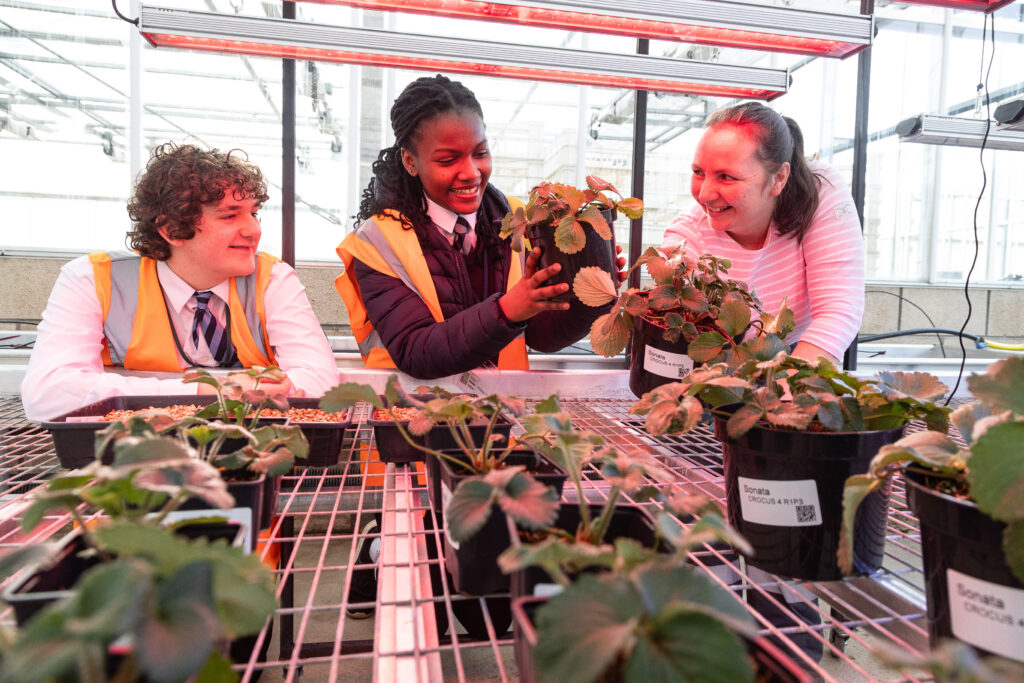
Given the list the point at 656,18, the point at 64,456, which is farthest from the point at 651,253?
the point at 64,456

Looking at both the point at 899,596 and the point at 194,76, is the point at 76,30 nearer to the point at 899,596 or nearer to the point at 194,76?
the point at 194,76

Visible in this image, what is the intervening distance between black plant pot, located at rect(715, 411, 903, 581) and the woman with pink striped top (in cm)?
84

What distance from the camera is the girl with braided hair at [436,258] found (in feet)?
5.29

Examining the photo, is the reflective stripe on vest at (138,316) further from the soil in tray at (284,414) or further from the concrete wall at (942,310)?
the concrete wall at (942,310)

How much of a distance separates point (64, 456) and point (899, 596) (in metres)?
0.98

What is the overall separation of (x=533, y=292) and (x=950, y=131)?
1.70 m

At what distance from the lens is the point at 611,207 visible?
108cm

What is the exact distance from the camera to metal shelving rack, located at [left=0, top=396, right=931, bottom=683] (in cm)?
48

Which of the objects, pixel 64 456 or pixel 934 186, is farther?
pixel 934 186

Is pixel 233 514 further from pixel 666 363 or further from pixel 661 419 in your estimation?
pixel 666 363

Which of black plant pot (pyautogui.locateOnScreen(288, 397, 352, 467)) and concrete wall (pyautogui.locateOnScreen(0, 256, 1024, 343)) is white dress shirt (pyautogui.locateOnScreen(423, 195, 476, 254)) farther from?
concrete wall (pyautogui.locateOnScreen(0, 256, 1024, 343))

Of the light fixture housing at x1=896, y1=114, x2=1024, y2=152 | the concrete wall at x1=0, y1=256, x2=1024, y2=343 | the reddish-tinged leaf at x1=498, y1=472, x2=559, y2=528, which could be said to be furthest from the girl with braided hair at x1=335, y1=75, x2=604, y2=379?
the concrete wall at x1=0, y1=256, x2=1024, y2=343

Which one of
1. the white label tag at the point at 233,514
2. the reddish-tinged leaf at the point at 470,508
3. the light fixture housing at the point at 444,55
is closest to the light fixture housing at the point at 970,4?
the light fixture housing at the point at 444,55

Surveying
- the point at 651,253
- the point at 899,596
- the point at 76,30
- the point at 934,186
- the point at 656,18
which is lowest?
the point at 899,596
